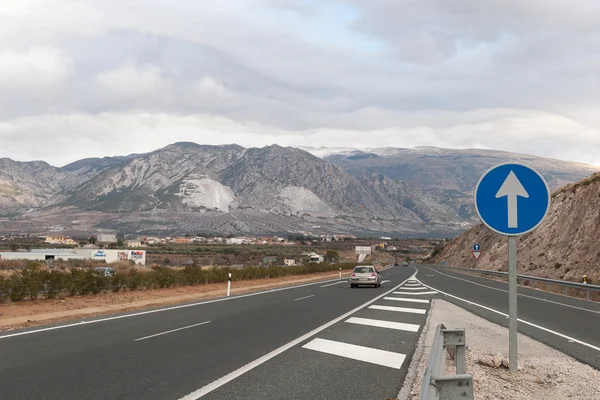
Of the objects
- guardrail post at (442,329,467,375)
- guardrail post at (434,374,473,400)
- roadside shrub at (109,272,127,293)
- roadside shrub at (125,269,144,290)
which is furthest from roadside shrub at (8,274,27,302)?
guardrail post at (434,374,473,400)

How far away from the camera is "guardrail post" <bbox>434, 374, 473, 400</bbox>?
4309 millimetres

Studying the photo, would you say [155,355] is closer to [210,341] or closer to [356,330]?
[210,341]

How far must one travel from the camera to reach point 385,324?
13680 millimetres

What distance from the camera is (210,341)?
1107cm

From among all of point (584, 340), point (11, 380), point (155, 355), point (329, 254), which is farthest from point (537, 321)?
point (329, 254)

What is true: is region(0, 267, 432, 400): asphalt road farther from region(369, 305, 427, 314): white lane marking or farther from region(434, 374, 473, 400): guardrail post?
region(434, 374, 473, 400): guardrail post

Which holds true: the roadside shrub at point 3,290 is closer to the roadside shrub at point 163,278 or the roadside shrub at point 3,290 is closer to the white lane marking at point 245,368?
the roadside shrub at point 163,278

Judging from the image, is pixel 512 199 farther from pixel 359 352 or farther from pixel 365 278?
pixel 365 278

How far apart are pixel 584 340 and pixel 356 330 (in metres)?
4.83

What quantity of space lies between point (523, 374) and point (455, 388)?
3.82m

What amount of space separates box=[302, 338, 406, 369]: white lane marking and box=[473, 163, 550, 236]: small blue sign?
3.09 m

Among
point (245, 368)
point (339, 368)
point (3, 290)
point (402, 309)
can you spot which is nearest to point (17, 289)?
point (3, 290)

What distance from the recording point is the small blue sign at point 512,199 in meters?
6.52

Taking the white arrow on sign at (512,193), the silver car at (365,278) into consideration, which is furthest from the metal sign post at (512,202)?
the silver car at (365,278)
